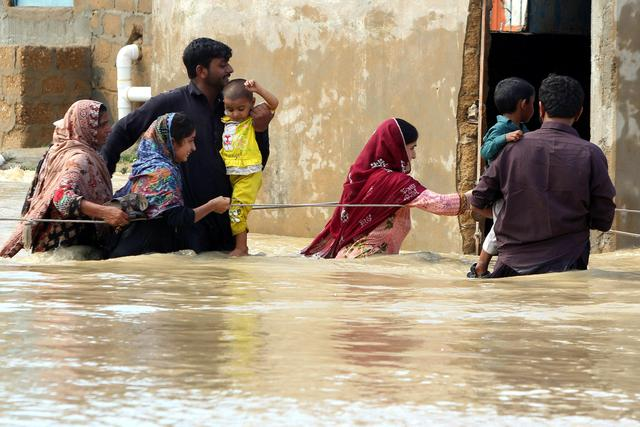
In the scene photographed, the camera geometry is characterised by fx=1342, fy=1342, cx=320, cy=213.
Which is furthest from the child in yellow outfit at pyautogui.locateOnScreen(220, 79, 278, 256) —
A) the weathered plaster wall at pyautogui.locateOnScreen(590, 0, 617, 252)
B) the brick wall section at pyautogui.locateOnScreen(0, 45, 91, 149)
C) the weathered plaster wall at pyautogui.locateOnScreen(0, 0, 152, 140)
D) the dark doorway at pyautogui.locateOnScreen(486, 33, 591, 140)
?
the brick wall section at pyautogui.locateOnScreen(0, 45, 91, 149)

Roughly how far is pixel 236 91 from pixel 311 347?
2774 mm

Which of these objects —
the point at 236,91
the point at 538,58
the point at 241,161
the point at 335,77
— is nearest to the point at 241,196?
the point at 241,161

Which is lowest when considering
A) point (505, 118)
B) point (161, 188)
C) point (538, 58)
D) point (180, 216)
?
point (180, 216)

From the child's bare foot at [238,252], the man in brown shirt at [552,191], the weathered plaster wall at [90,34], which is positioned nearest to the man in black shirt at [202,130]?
the child's bare foot at [238,252]

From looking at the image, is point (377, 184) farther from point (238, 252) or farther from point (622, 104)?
point (622, 104)

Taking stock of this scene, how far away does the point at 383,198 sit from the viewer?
633cm

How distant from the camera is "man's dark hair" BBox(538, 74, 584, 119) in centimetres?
536

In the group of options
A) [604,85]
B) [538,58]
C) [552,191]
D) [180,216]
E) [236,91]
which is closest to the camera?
[552,191]

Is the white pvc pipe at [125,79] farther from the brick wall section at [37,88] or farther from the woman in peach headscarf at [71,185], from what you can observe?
the woman in peach headscarf at [71,185]

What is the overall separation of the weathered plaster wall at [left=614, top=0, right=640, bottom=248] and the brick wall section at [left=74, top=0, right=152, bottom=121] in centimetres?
689

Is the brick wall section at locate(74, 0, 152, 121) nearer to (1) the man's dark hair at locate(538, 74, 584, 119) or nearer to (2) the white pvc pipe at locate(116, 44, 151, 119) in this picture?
(2) the white pvc pipe at locate(116, 44, 151, 119)

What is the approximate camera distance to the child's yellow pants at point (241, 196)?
21.6 ft

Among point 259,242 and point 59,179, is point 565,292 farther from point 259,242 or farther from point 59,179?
point 259,242

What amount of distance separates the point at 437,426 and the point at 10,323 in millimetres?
1804
